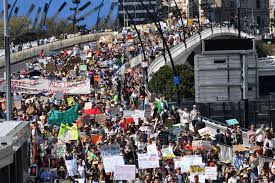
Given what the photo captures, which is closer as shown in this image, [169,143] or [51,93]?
[169,143]

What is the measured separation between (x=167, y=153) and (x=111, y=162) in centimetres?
204

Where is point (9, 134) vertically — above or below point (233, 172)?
above

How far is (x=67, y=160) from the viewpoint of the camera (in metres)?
20.5

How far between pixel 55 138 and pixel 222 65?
40.1 ft

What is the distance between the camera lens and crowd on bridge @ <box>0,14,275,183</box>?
18.5m

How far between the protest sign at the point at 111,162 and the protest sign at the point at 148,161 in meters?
0.42

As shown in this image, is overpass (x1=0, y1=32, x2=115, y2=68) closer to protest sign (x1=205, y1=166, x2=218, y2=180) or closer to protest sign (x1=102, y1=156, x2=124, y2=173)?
protest sign (x1=102, y1=156, x2=124, y2=173)

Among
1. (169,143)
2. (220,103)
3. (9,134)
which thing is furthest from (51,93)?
(9,134)

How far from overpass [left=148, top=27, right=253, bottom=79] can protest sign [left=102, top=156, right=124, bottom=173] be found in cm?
3796

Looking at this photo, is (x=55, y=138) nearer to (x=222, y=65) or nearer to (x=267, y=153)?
(x=267, y=153)

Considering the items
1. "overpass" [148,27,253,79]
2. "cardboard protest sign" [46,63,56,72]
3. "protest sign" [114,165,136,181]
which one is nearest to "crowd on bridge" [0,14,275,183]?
"protest sign" [114,165,136,181]

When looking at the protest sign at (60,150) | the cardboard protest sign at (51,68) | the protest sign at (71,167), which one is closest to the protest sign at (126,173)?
the protest sign at (71,167)

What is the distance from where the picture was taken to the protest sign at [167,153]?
1995 centimetres

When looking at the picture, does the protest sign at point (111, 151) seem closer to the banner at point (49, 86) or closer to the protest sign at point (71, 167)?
the protest sign at point (71, 167)
